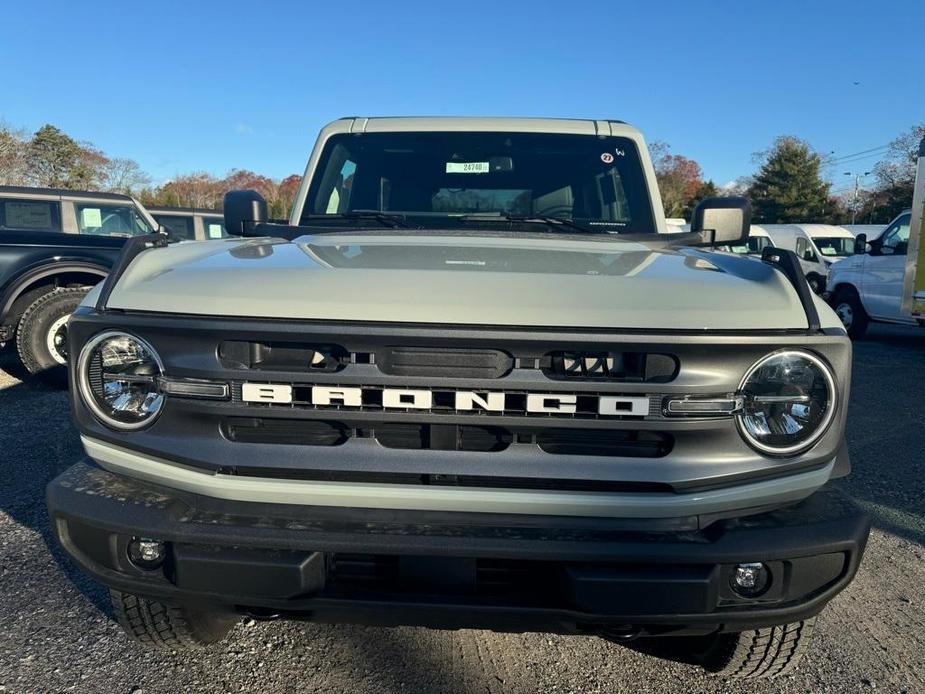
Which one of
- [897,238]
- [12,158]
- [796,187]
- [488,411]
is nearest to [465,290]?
[488,411]

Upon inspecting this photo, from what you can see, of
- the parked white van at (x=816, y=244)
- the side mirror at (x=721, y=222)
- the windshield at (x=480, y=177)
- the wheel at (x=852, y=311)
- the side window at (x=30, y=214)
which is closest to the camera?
the side mirror at (x=721, y=222)

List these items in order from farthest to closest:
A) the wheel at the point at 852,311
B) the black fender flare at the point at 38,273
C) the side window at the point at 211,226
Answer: the side window at the point at 211,226, the wheel at the point at 852,311, the black fender flare at the point at 38,273

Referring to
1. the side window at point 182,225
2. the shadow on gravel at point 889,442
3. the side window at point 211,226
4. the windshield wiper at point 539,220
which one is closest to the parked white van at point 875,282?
the shadow on gravel at point 889,442

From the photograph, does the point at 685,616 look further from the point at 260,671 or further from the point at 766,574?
the point at 260,671

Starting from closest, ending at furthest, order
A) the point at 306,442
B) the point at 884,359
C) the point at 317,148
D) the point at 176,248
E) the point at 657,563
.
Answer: the point at 657,563, the point at 306,442, the point at 176,248, the point at 317,148, the point at 884,359

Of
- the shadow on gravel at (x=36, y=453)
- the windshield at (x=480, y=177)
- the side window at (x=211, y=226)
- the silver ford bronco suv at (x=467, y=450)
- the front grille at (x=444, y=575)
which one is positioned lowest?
the shadow on gravel at (x=36, y=453)

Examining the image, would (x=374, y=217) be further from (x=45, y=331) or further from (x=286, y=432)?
(x=45, y=331)

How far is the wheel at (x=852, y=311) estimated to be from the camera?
39.3ft

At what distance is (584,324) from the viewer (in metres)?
1.78

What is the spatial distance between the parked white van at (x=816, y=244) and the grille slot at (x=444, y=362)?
17.4 metres

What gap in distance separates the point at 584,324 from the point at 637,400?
0.76 feet

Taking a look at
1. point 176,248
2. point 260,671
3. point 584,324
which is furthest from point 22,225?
point 584,324

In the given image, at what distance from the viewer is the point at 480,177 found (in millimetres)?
3561

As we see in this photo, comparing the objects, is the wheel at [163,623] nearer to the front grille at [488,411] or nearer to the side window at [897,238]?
the front grille at [488,411]
